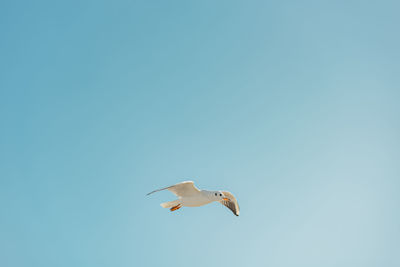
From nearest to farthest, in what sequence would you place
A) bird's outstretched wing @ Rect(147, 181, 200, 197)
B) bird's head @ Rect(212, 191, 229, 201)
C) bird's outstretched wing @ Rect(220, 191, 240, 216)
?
bird's outstretched wing @ Rect(147, 181, 200, 197)
bird's head @ Rect(212, 191, 229, 201)
bird's outstretched wing @ Rect(220, 191, 240, 216)

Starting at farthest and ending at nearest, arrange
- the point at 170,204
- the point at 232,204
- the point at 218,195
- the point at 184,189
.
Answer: the point at 232,204
the point at 170,204
the point at 218,195
the point at 184,189

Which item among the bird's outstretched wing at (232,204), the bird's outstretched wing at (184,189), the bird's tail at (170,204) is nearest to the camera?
the bird's outstretched wing at (184,189)

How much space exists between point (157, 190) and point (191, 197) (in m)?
3.18

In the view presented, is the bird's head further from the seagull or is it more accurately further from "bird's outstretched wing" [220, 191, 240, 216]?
"bird's outstretched wing" [220, 191, 240, 216]

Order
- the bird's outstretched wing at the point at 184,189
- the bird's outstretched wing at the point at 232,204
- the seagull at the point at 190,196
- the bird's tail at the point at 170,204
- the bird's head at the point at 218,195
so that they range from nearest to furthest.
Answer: the bird's outstretched wing at the point at 184,189, the seagull at the point at 190,196, the bird's head at the point at 218,195, the bird's tail at the point at 170,204, the bird's outstretched wing at the point at 232,204

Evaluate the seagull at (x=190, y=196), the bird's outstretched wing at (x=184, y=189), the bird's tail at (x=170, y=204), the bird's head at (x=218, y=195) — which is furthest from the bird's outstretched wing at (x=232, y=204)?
the bird's tail at (x=170, y=204)

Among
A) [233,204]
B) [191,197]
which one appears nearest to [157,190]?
[191,197]

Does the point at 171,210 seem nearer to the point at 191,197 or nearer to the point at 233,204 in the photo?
the point at 191,197

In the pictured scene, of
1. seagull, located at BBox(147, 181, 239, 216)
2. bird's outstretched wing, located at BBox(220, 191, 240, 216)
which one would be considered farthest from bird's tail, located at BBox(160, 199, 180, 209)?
bird's outstretched wing, located at BBox(220, 191, 240, 216)

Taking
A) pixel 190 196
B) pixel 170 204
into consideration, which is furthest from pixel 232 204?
pixel 170 204

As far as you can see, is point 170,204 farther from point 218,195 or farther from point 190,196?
point 218,195

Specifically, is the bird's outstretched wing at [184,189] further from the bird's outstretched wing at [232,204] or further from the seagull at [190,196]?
the bird's outstretched wing at [232,204]

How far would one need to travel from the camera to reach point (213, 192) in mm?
25859

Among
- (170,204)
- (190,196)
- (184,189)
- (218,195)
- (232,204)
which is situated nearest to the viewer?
(184,189)
